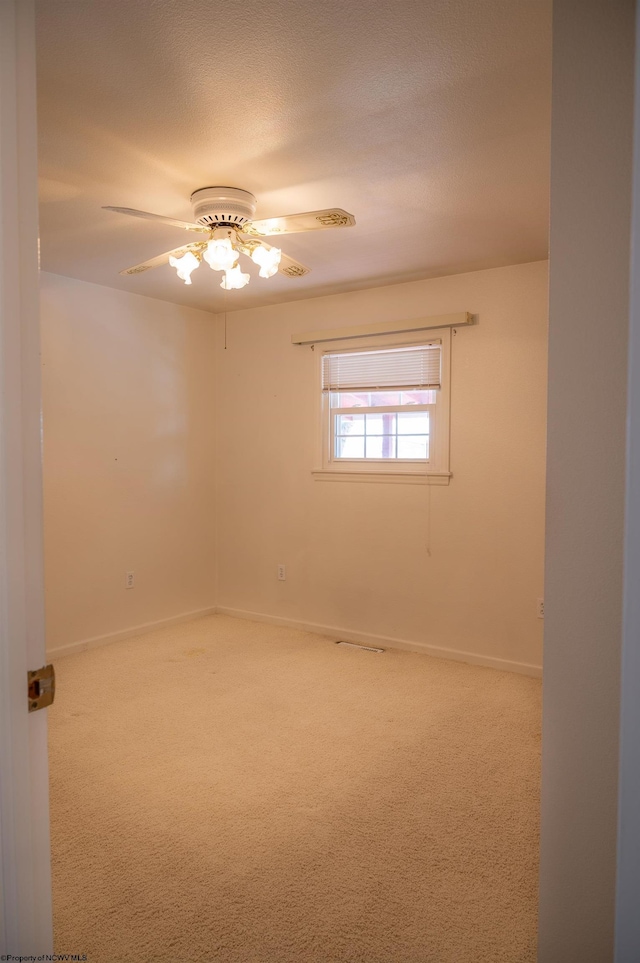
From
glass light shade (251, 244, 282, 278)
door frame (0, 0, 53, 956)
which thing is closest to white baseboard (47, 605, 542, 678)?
glass light shade (251, 244, 282, 278)

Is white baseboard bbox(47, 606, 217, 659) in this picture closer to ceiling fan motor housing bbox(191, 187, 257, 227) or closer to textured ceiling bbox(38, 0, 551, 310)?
textured ceiling bbox(38, 0, 551, 310)

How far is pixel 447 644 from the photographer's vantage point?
13.5ft

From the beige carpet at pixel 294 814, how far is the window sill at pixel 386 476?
1220 mm

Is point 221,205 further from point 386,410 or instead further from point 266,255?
point 386,410

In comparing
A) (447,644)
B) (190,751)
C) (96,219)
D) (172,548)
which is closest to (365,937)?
(190,751)

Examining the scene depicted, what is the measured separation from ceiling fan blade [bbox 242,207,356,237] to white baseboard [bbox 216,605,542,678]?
280 cm

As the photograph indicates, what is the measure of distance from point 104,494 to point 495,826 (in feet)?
10.6

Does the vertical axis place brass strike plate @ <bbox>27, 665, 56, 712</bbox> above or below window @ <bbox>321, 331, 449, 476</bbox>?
below

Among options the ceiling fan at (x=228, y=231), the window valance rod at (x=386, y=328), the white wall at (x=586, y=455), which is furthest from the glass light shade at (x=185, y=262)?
the window valance rod at (x=386, y=328)

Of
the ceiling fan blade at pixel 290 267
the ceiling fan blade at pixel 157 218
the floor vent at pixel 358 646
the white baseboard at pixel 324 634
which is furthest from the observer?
the floor vent at pixel 358 646

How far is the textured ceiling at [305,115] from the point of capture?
167 centimetres

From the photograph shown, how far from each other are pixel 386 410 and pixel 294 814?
9.03ft

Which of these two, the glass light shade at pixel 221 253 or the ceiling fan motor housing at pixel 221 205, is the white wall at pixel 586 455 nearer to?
the glass light shade at pixel 221 253

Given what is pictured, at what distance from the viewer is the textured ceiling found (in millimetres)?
1672
